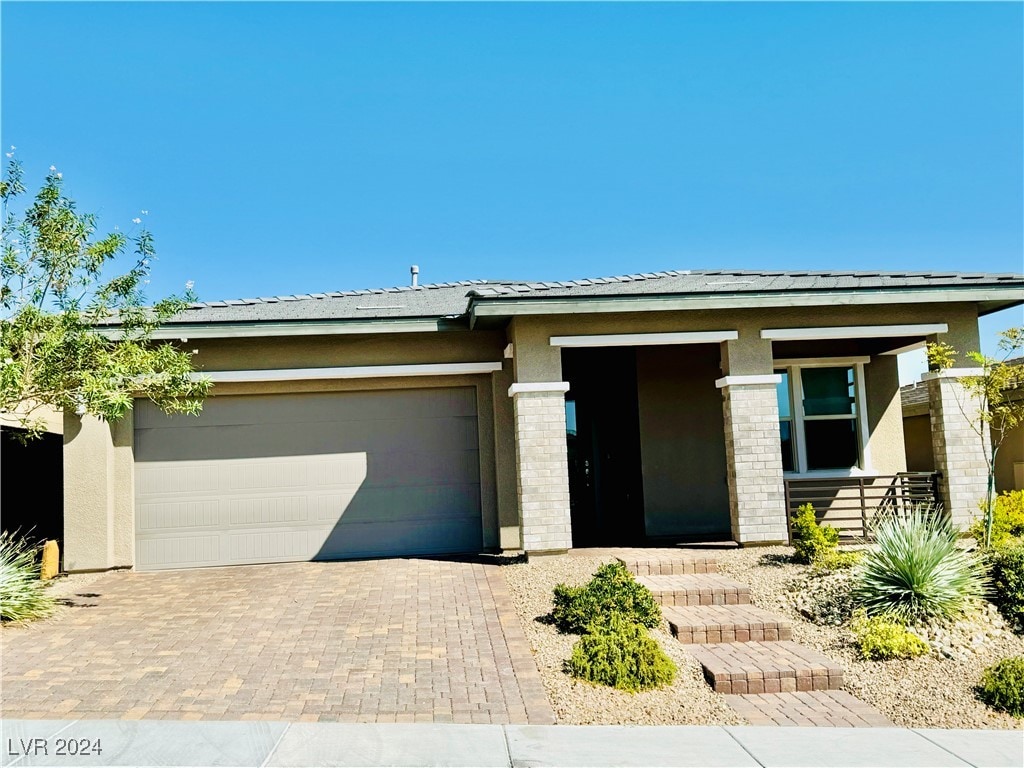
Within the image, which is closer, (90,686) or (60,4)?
(90,686)

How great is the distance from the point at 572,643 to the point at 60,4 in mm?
10287

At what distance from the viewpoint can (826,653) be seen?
7.40 meters

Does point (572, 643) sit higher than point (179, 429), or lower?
lower

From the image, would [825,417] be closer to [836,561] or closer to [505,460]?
[836,561]

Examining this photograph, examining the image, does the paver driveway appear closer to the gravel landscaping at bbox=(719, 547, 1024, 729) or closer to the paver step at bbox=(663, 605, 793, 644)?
the paver step at bbox=(663, 605, 793, 644)

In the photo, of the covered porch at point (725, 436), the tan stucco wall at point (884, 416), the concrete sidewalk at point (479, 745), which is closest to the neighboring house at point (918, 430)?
the tan stucco wall at point (884, 416)

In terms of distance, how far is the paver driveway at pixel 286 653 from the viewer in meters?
6.02

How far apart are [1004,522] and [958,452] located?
1269 mm

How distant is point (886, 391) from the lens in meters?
13.9

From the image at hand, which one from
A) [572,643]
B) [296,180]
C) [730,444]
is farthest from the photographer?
[296,180]

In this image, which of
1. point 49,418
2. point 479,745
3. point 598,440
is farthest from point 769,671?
point 49,418

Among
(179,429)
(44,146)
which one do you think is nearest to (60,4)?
(44,146)

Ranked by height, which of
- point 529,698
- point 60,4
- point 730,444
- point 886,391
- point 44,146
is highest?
point 60,4

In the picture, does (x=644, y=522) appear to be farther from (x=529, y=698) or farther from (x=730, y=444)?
(x=529, y=698)
